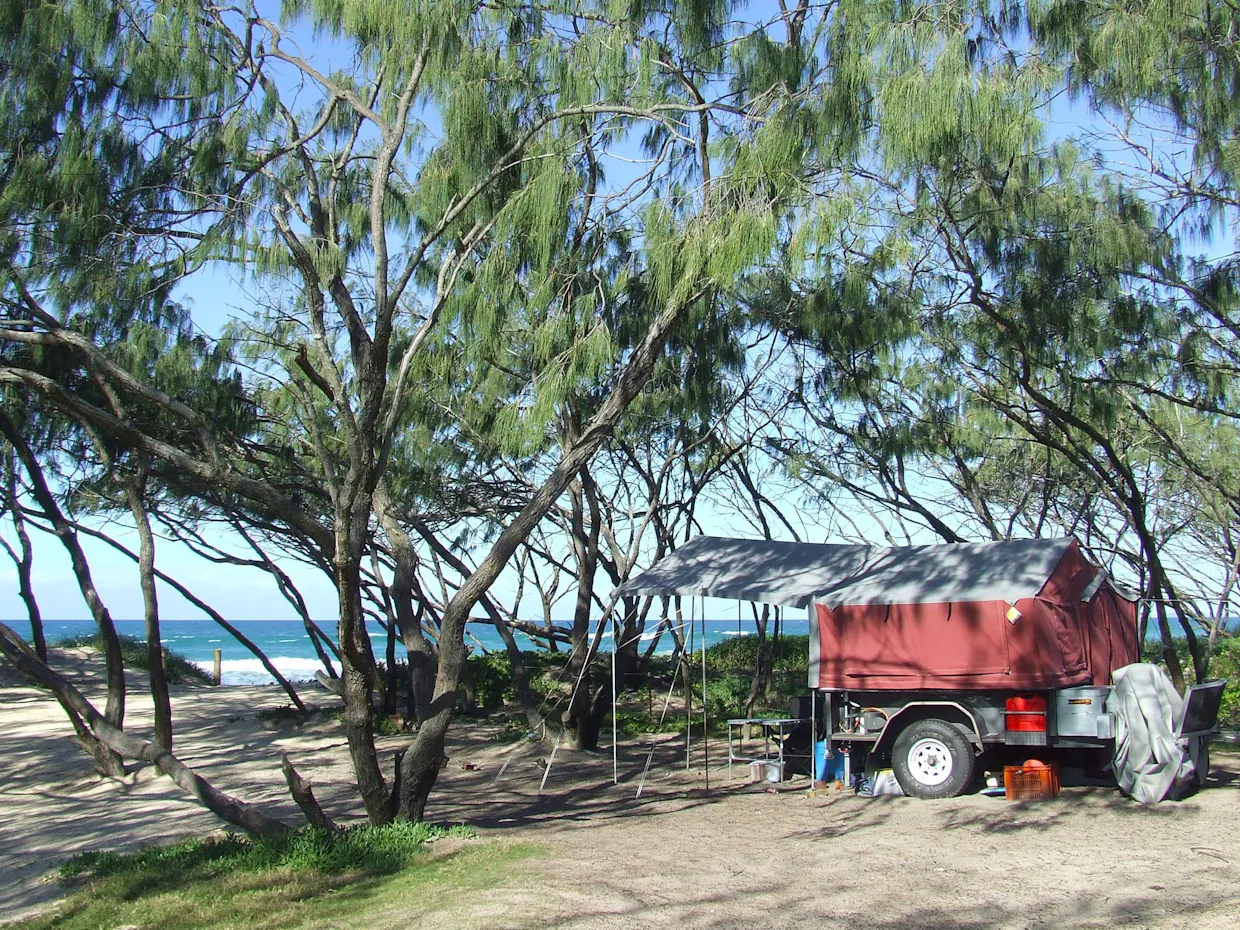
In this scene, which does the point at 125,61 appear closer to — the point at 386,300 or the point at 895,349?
the point at 386,300

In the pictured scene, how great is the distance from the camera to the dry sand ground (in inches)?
201

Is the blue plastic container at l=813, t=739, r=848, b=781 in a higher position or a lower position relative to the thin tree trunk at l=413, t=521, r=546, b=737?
lower

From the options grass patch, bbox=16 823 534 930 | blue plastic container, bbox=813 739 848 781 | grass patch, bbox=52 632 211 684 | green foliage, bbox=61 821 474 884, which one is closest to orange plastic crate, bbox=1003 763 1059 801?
blue plastic container, bbox=813 739 848 781

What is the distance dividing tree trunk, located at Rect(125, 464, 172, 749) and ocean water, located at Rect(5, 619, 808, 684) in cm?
513

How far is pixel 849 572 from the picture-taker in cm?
993

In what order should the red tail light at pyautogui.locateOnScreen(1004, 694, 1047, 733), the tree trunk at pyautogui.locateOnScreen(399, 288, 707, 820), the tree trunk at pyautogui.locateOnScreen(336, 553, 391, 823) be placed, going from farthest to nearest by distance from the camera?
the red tail light at pyautogui.locateOnScreen(1004, 694, 1047, 733)
the tree trunk at pyautogui.locateOnScreen(399, 288, 707, 820)
the tree trunk at pyautogui.locateOnScreen(336, 553, 391, 823)

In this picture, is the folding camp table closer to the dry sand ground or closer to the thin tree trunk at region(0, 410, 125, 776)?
the dry sand ground

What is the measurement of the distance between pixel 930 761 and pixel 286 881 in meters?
5.09

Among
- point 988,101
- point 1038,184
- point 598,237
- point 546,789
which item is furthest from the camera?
point 1038,184

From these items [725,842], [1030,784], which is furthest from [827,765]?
[725,842]

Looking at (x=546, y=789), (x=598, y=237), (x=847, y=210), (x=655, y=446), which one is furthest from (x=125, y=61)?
(x=655, y=446)

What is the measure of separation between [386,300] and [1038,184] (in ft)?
22.6

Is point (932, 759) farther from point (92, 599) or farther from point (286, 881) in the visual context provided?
point (92, 599)

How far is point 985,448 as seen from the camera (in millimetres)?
13344
